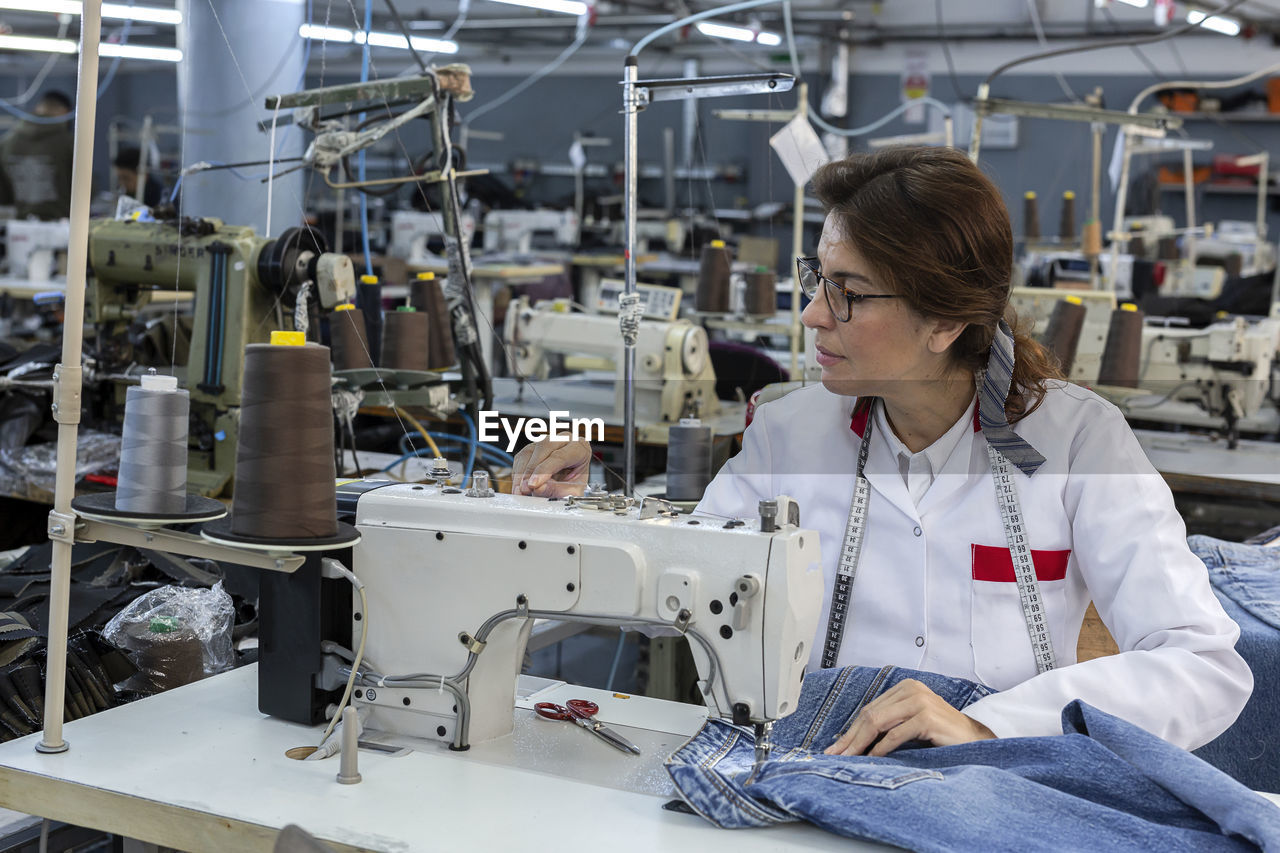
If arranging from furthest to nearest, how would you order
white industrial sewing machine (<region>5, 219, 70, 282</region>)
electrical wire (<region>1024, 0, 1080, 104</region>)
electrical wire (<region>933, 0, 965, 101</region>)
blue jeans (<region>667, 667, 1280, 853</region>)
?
electrical wire (<region>933, 0, 965, 101</region>), electrical wire (<region>1024, 0, 1080, 104</region>), white industrial sewing machine (<region>5, 219, 70, 282</region>), blue jeans (<region>667, 667, 1280, 853</region>)

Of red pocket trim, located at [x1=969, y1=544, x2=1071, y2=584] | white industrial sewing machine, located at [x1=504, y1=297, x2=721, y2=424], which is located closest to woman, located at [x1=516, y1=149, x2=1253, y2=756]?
red pocket trim, located at [x1=969, y1=544, x2=1071, y2=584]

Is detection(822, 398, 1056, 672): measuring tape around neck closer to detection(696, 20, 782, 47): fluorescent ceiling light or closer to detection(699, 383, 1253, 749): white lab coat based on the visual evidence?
detection(699, 383, 1253, 749): white lab coat

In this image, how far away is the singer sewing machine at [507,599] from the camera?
1.27 meters

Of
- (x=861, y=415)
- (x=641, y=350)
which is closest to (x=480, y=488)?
(x=861, y=415)

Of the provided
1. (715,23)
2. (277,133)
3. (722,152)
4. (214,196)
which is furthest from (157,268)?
(722,152)

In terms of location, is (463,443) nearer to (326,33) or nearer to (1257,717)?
(326,33)

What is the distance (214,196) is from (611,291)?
1.34 m

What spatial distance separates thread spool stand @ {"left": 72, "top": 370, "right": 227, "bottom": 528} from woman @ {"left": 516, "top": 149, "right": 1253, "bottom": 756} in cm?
35

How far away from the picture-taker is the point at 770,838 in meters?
1.13

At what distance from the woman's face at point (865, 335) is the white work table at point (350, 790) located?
1.52ft

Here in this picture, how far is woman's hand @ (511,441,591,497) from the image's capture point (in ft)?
4.82

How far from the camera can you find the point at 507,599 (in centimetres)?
134

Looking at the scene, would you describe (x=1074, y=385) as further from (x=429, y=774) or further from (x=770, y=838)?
(x=429, y=774)

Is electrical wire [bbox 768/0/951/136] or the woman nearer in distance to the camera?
the woman
